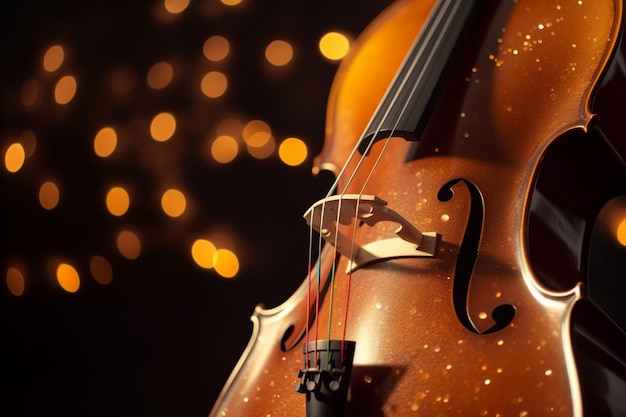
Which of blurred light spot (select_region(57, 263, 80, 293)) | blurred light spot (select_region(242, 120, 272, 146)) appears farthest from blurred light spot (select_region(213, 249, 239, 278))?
blurred light spot (select_region(57, 263, 80, 293))

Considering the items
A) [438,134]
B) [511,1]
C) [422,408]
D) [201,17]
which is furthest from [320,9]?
[422,408]

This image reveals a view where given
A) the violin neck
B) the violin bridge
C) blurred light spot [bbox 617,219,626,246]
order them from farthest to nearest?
blurred light spot [bbox 617,219,626,246], the violin neck, the violin bridge

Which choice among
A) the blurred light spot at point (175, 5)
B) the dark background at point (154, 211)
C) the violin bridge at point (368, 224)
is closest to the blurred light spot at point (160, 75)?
the dark background at point (154, 211)

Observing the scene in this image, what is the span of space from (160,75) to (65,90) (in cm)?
29

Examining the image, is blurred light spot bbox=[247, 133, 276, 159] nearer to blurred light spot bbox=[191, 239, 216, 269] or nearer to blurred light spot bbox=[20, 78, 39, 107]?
blurred light spot bbox=[191, 239, 216, 269]

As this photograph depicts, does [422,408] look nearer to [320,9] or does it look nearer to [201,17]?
[320,9]

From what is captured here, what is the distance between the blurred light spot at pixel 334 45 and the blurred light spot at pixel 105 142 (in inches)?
21.5

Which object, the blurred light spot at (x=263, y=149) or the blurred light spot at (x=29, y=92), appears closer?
the blurred light spot at (x=263, y=149)

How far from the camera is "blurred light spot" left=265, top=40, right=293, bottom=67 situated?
153 cm

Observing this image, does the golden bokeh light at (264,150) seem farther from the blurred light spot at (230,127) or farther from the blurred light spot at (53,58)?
the blurred light spot at (53,58)

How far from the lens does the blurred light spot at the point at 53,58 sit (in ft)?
5.97

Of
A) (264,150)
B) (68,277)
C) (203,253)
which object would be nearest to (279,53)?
(264,150)

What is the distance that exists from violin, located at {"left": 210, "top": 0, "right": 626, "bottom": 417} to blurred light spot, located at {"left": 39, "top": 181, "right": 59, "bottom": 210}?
0.91 m

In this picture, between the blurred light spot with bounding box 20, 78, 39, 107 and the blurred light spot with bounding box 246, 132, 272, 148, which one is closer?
the blurred light spot with bounding box 246, 132, 272, 148
